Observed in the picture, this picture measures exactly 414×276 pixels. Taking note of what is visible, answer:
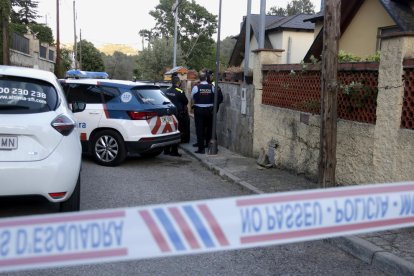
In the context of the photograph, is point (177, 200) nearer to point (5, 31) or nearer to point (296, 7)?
point (5, 31)

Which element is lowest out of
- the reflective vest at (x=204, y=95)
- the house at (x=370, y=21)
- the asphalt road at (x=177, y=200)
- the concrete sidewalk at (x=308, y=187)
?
the asphalt road at (x=177, y=200)

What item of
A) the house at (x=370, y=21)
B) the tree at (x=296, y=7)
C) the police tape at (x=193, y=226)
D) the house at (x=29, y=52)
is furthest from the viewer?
the tree at (x=296, y=7)

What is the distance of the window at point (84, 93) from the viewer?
30.2ft

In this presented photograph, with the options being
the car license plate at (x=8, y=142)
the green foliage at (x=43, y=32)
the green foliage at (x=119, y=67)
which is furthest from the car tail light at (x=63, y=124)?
the green foliage at (x=119, y=67)

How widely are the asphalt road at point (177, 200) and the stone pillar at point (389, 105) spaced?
61.1 inches

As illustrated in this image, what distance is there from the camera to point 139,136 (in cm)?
894

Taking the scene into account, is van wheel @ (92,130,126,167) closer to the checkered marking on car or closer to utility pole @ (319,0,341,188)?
the checkered marking on car

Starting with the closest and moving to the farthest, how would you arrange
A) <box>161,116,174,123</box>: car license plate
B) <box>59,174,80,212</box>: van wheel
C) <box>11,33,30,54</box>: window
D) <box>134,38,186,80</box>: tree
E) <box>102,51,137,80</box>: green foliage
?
<box>59,174,80,212</box>: van wheel < <box>161,116,174,123</box>: car license plate < <box>11,33,30,54</box>: window < <box>134,38,186,80</box>: tree < <box>102,51,137,80</box>: green foliage

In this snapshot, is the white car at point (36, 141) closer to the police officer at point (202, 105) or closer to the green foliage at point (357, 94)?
the green foliage at point (357, 94)

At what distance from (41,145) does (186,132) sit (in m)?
7.79

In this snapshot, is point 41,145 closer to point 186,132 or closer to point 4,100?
point 4,100

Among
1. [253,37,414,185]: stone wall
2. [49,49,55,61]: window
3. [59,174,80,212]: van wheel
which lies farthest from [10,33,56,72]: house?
[59,174,80,212]: van wheel

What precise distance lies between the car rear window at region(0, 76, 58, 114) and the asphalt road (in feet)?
3.09

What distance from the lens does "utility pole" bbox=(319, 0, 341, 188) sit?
559 cm
